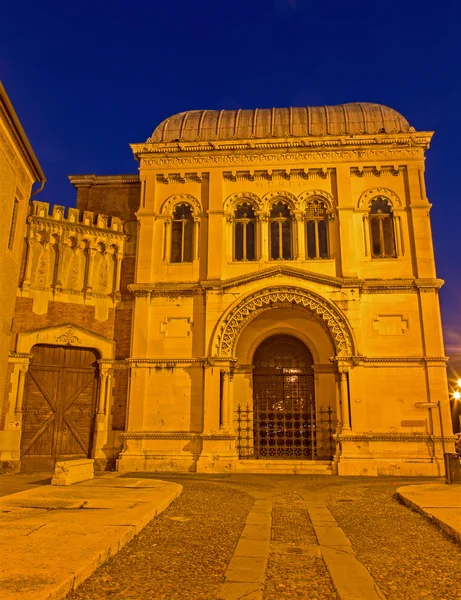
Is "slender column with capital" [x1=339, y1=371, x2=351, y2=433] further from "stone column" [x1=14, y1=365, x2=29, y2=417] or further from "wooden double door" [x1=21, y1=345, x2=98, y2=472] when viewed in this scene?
"stone column" [x1=14, y1=365, x2=29, y2=417]

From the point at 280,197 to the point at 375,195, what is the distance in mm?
3809

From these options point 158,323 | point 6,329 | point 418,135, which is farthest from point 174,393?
point 418,135

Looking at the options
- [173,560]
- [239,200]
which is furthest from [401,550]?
[239,200]

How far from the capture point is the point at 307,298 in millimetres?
19375

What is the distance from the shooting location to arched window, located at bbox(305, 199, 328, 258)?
805 inches

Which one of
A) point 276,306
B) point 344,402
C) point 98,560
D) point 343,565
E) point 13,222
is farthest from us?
point 276,306

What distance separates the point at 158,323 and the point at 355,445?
28.0ft

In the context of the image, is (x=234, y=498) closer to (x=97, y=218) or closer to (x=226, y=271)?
(x=226, y=271)

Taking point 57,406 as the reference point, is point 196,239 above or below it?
above

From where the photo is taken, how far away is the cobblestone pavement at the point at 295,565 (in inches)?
199

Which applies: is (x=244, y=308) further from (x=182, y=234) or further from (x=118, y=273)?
(x=118, y=273)

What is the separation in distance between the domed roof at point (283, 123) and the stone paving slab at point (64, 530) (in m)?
15.7

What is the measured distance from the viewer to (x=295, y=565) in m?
6.11

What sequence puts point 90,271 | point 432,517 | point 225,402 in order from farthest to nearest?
point 90,271 < point 225,402 < point 432,517
